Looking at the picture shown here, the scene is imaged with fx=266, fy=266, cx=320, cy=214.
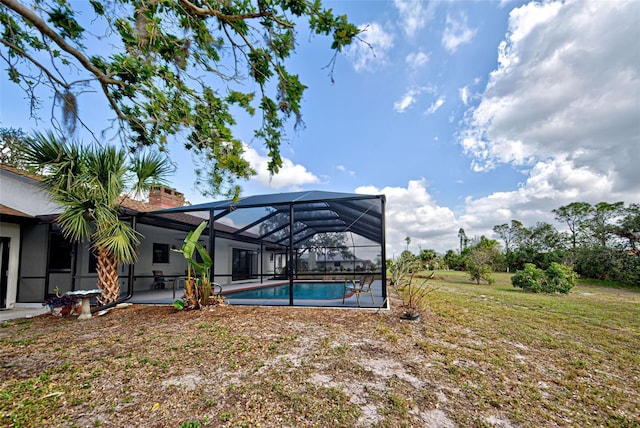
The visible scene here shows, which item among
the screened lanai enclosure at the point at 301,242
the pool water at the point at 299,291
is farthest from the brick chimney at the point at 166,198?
the pool water at the point at 299,291

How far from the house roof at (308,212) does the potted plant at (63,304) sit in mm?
2937

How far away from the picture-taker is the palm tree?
605 centimetres

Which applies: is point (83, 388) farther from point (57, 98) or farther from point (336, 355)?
point (57, 98)

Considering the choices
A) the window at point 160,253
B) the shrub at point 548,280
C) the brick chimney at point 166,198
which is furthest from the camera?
the brick chimney at point 166,198

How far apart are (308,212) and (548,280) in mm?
10864

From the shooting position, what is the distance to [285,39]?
3.47 m

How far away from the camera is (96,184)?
249 inches

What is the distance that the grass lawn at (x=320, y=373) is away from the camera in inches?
92.2

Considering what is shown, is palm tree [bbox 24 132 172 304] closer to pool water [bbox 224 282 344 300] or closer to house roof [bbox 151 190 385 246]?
house roof [bbox 151 190 385 246]

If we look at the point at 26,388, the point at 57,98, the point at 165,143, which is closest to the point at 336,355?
the point at 26,388

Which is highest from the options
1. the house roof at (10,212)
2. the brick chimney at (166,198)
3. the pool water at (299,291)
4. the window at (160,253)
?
the brick chimney at (166,198)

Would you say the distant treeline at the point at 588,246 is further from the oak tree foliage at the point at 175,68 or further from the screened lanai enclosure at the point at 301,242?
the oak tree foliage at the point at 175,68

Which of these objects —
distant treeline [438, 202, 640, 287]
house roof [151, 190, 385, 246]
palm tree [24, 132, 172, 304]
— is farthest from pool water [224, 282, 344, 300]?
distant treeline [438, 202, 640, 287]

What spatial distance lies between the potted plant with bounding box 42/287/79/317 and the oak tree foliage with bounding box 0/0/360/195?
4424 mm
